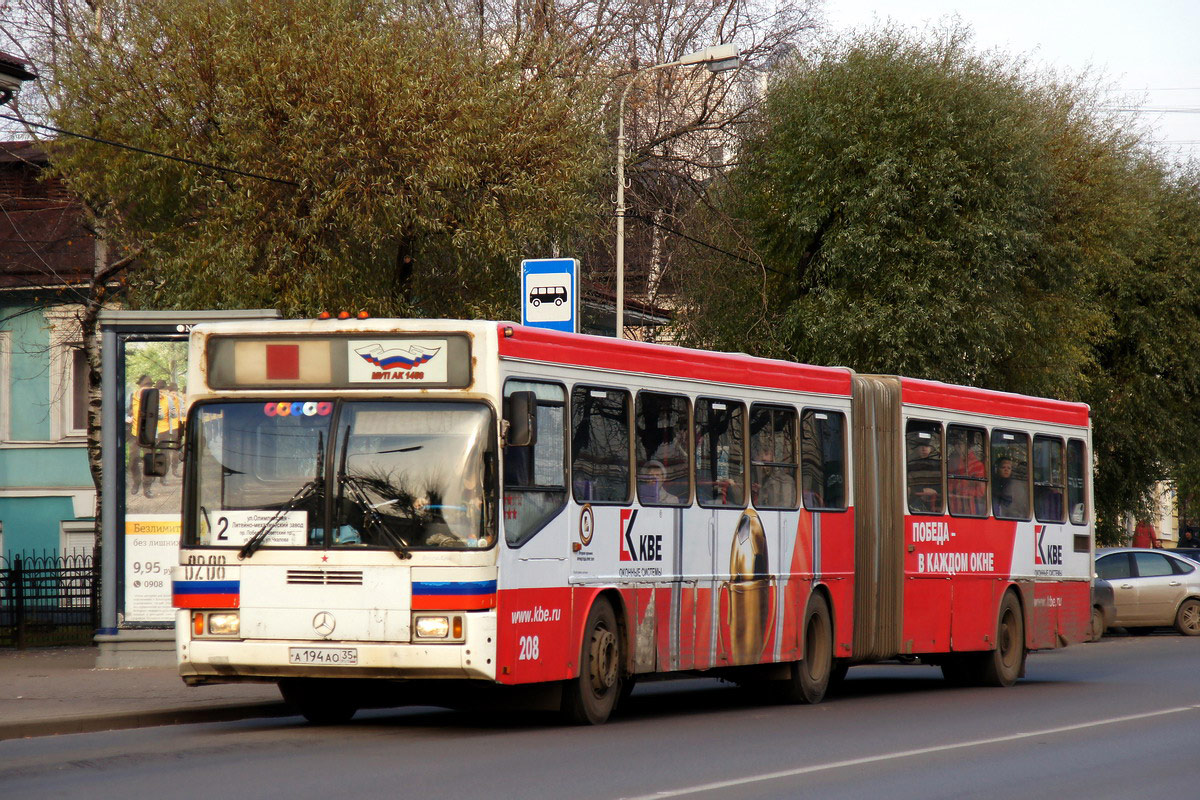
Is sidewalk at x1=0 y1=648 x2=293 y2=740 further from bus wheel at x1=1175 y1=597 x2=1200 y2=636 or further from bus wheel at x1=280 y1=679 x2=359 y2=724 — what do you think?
bus wheel at x1=1175 y1=597 x2=1200 y2=636

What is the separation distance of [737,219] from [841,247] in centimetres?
286

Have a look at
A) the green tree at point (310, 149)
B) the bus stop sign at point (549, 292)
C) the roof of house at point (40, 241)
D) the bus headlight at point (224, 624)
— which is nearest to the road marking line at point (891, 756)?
the bus headlight at point (224, 624)

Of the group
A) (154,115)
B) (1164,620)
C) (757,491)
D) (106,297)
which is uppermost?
(154,115)

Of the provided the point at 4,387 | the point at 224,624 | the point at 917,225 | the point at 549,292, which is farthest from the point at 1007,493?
the point at 4,387

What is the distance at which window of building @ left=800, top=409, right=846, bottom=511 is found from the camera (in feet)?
51.9

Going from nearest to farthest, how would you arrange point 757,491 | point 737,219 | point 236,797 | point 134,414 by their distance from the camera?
point 236,797, point 757,491, point 134,414, point 737,219

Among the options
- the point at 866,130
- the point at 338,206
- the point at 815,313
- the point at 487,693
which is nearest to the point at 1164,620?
the point at 815,313

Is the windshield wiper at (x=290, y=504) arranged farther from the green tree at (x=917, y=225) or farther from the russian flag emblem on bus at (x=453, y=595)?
the green tree at (x=917, y=225)

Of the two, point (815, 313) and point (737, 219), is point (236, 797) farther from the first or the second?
point (737, 219)

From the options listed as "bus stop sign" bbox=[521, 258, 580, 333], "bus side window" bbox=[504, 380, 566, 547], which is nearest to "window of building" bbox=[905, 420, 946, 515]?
"bus stop sign" bbox=[521, 258, 580, 333]

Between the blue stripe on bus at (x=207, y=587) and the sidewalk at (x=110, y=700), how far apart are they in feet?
5.76

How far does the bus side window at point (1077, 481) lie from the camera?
20469mm

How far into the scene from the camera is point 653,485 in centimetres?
1348

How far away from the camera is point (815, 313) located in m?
30.1
